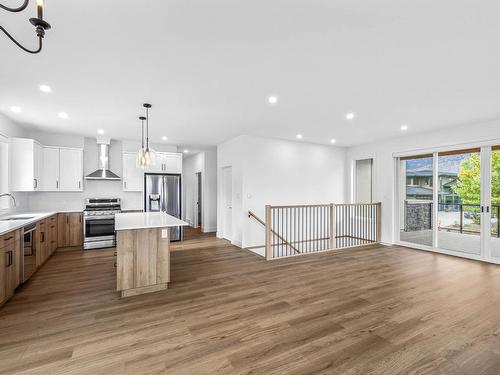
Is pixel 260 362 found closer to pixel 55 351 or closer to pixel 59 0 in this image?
pixel 55 351

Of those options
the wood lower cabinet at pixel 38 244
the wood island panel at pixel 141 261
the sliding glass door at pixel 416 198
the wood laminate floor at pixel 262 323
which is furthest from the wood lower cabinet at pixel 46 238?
the sliding glass door at pixel 416 198

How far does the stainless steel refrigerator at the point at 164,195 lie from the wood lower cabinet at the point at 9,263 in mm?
3248

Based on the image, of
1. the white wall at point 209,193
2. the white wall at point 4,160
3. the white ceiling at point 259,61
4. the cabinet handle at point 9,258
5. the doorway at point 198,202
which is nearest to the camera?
the white ceiling at point 259,61

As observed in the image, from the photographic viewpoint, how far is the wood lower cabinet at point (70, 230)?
5656 mm

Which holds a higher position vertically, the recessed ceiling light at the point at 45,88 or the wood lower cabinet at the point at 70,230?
the recessed ceiling light at the point at 45,88

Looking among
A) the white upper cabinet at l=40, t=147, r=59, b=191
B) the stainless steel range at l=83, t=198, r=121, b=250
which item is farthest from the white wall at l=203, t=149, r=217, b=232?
the white upper cabinet at l=40, t=147, r=59, b=191

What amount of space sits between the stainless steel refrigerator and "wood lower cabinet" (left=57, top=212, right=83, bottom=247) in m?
1.51

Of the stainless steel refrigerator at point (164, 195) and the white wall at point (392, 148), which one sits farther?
the stainless steel refrigerator at point (164, 195)

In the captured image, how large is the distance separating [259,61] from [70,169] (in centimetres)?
552

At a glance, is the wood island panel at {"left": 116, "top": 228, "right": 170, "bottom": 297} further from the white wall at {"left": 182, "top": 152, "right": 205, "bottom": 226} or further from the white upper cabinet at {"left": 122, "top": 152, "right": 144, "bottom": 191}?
the white wall at {"left": 182, "top": 152, "right": 205, "bottom": 226}

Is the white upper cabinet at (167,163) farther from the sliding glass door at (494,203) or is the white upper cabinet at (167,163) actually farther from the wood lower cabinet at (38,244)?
the sliding glass door at (494,203)

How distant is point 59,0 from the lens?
176 centimetres

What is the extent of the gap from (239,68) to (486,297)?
415 cm

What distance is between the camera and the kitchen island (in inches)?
127
